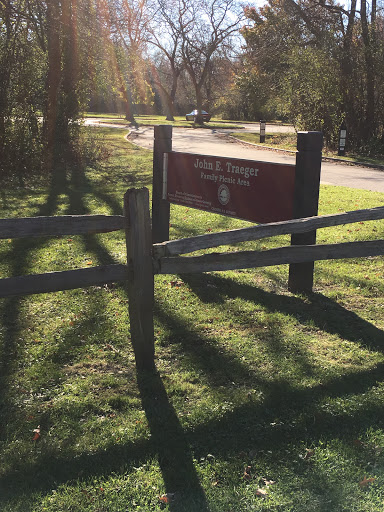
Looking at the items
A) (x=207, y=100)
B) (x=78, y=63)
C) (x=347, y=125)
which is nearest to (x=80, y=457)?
(x=78, y=63)

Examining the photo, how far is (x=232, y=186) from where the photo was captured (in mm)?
6160

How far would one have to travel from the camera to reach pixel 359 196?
40.0 feet

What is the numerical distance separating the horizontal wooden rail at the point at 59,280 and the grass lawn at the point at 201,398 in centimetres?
80

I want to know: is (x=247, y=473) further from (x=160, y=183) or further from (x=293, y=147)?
(x=293, y=147)

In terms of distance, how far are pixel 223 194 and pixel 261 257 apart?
5.56 feet

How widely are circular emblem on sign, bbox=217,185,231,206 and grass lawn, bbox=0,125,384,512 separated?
958 millimetres

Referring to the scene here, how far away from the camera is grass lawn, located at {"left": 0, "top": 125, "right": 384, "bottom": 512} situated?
3025 mm

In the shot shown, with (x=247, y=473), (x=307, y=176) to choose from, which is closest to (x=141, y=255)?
(x=247, y=473)

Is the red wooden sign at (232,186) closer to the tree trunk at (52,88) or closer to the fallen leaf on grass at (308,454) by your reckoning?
the fallen leaf on grass at (308,454)

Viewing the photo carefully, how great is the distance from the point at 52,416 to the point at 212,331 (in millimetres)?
1866

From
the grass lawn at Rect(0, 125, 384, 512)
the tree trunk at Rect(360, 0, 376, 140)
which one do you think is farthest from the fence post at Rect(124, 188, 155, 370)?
the tree trunk at Rect(360, 0, 376, 140)

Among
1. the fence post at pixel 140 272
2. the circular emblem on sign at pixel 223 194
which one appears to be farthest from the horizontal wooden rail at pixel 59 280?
the circular emblem on sign at pixel 223 194

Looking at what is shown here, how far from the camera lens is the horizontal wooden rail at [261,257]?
4.33 m

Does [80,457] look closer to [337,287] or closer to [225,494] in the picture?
[225,494]
